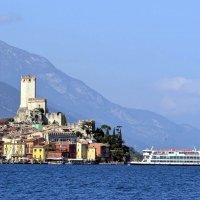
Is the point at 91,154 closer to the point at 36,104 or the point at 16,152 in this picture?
the point at 16,152

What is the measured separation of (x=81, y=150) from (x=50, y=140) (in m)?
6.73

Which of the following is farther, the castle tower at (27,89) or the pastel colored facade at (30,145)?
the castle tower at (27,89)

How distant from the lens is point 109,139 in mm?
184500

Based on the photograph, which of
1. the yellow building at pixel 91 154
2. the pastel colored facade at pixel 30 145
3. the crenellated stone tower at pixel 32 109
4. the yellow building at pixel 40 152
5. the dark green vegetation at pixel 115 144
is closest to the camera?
the yellow building at pixel 40 152

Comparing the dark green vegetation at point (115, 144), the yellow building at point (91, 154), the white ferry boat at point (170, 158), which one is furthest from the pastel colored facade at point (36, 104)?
the white ferry boat at point (170, 158)

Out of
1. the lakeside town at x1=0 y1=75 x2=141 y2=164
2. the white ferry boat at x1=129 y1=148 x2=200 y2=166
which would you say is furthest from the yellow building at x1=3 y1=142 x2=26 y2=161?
the white ferry boat at x1=129 y1=148 x2=200 y2=166

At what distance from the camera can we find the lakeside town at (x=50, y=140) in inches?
6993

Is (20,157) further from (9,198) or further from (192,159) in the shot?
(9,198)

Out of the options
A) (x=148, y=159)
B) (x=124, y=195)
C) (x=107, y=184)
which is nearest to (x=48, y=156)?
(x=148, y=159)

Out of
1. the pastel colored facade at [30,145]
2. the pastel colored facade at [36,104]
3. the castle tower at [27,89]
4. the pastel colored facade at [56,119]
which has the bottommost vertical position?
the pastel colored facade at [30,145]

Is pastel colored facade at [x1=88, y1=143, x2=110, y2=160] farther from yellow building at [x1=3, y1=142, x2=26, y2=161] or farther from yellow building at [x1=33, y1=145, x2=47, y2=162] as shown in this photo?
yellow building at [x1=3, y1=142, x2=26, y2=161]

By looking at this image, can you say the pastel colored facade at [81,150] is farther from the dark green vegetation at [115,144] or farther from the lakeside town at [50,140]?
the dark green vegetation at [115,144]

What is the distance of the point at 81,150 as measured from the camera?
17938cm

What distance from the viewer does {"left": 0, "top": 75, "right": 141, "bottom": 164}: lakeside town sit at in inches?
6993
